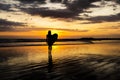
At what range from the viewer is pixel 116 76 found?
11.5 meters

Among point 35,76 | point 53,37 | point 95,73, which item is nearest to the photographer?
point 35,76

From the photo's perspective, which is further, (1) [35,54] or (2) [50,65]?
(1) [35,54]

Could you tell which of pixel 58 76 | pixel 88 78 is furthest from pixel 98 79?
pixel 58 76

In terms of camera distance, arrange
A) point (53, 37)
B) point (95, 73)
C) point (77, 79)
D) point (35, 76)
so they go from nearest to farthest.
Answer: point (77, 79) → point (35, 76) → point (95, 73) → point (53, 37)

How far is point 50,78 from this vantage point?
35.1ft

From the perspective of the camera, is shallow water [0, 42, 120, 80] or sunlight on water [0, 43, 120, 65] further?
sunlight on water [0, 43, 120, 65]

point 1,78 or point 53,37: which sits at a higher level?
point 53,37

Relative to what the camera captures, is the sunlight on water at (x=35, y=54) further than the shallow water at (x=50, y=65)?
Yes

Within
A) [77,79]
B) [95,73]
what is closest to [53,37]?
[95,73]

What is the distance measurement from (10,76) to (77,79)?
3.51 meters

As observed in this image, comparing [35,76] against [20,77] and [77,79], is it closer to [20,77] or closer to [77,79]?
[20,77]

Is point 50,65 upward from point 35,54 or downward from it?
upward

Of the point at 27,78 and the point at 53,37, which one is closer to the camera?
the point at 27,78

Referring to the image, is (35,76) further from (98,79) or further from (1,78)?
(98,79)
